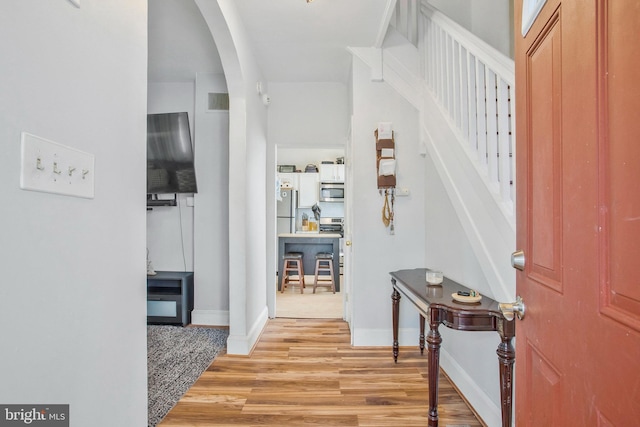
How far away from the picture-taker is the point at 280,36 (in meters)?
2.93

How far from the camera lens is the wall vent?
3.70 metres

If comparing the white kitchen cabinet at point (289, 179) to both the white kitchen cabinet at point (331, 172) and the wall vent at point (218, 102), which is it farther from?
the wall vent at point (218, 102)

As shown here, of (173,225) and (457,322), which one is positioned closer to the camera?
(457,322)

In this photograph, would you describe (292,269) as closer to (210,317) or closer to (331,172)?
(210,317)

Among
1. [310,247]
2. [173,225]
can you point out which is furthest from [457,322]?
[310,247]

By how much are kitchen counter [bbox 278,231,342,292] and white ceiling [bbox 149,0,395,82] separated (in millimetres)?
2580

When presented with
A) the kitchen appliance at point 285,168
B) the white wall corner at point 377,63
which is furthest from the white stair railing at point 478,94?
the kitchen appliance at point 285,168

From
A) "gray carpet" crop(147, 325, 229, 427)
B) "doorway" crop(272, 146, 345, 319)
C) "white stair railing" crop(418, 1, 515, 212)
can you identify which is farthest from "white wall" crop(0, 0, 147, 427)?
"doorway" crop(272, 146, 345, 319)

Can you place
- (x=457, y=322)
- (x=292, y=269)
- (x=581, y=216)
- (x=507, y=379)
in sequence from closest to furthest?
(x=581, y=216), (x=507, y=379), (x=457, y=322), (x=292, y=269)

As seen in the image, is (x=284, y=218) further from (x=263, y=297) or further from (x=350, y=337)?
(x=350, y=337)

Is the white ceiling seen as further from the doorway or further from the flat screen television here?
the doorway

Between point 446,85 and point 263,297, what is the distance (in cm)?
274

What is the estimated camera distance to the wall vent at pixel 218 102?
12.1 ft

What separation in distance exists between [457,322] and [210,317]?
2.84 metres
